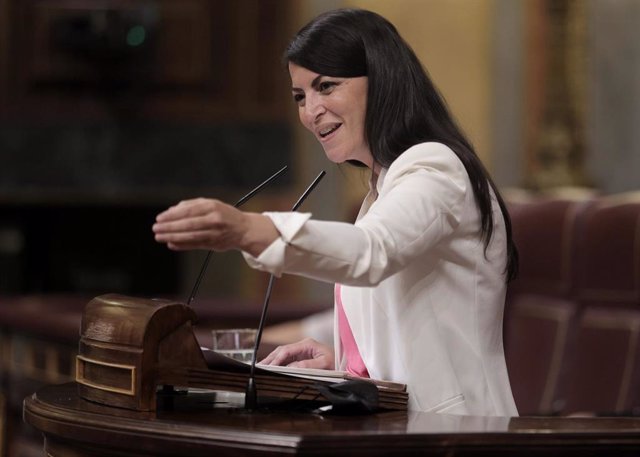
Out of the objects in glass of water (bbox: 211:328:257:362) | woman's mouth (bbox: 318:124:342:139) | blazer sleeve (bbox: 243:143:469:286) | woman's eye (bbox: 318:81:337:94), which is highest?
woman's eye (bbox: 318:81:337:94)

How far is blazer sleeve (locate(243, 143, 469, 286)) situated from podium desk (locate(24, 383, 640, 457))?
0.19m

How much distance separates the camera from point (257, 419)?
1.61 meters

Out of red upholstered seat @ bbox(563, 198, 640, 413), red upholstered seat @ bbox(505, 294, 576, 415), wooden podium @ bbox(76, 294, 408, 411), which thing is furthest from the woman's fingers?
red upholstered seat @ bbox(505, 294, 576, 415)

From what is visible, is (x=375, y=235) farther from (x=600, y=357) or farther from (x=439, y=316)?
(x=600, y=357)

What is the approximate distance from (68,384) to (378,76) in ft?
2.17

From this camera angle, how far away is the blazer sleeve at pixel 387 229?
156 centimetres

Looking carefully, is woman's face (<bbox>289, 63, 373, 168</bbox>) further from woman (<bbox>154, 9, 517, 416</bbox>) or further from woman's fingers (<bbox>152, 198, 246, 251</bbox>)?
woman's fingers (<bbox>152, 198, 246, 251</bbox>)

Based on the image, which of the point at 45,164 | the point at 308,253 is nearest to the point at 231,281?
the point at 45,164

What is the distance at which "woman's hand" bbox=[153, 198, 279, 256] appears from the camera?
4.88ft

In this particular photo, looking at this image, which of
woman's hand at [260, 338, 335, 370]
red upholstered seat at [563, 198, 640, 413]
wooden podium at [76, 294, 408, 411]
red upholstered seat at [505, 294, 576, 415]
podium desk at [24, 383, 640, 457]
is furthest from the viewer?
red upholstered seat at [505, 294, 576, 415]

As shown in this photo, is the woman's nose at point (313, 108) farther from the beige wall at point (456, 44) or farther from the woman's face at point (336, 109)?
the beige wall at point (456, 44)

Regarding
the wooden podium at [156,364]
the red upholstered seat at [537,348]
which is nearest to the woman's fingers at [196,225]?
the wooden podium at [156,364]

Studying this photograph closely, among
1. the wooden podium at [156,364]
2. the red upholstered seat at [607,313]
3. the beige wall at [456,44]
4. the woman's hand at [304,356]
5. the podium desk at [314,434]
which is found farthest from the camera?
the beige wall at [456,44]

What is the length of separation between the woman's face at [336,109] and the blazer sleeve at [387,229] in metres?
0.13
